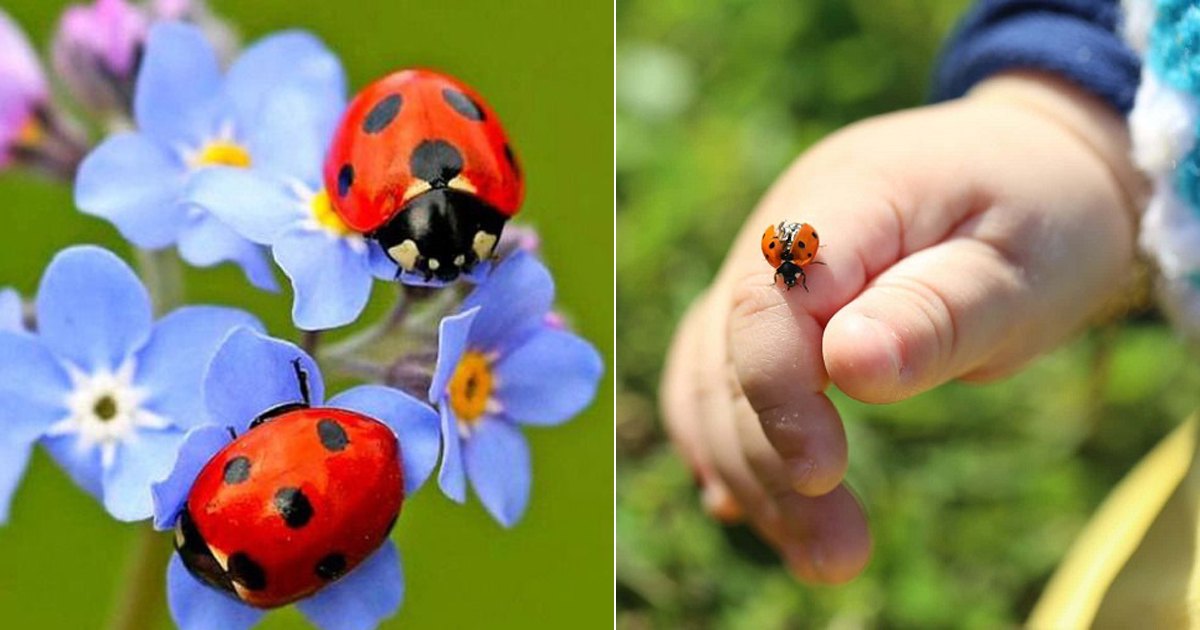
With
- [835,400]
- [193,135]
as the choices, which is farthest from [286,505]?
[835,400]

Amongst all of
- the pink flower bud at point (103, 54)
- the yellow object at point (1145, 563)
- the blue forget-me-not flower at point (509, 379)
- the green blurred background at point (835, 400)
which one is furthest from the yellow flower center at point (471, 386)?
the green blurred background at point (835, 400)

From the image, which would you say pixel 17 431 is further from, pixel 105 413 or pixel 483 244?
pixel 483 244

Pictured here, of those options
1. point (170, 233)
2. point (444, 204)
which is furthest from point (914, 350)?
point (170, 233)

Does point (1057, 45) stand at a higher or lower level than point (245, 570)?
higher

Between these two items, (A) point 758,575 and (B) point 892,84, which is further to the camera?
(B) point 892,84

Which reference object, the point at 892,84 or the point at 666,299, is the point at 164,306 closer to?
the point at 666,299

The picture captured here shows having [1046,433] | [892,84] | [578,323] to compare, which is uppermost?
[578,323]

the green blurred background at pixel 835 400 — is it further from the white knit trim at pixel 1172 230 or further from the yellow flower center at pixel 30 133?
the yellow flower center at pixel 30 133

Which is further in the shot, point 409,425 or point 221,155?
point 221,155
